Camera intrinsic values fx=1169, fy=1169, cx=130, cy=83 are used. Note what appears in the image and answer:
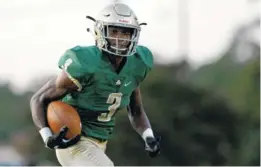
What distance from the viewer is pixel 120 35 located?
24.7 ft

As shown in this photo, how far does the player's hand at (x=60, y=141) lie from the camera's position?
7273mm

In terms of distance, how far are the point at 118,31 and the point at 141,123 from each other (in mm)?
762

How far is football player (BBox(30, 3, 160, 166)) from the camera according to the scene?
7398 millimetres

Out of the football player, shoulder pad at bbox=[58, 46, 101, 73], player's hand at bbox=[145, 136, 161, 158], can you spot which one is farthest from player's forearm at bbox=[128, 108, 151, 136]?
shoulder pad at bbox=[58, 46, 101, 73]

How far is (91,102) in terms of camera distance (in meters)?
7.57

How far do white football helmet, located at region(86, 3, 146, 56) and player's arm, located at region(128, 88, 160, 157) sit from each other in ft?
1.51

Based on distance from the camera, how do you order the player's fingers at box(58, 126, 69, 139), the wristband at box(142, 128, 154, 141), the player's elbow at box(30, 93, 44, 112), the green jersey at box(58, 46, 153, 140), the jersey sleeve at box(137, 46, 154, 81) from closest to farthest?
the player's fingers at box(58, 126, 69, 139) → the green jersey at box(58, 46, 153, 140) → the player's elbow at box(30, 93, 44, 112) → the jersey sleeve at box(137, 46, 154, 81) → the wristband at box(142, 128, 154, 141)

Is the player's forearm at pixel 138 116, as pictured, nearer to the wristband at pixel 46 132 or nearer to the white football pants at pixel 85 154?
the white football pants at pixel 85 154

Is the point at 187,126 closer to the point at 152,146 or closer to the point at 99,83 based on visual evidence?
the point at 152,146

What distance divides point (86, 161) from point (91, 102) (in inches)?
15.1

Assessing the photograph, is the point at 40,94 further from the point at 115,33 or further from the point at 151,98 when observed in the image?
the point at 151,98

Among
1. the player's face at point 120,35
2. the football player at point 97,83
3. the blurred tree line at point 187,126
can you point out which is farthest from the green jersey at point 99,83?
the blurred tree line at point 187,126

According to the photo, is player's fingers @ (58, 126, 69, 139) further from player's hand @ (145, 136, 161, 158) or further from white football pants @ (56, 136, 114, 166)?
player's hand @ (145, 136, 161, 158)

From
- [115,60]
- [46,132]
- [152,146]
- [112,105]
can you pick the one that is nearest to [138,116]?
[152,146]
